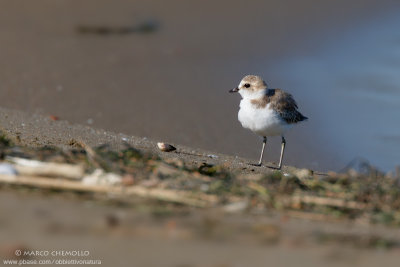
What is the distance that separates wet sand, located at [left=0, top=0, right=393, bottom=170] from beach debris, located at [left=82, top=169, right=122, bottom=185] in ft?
12.2

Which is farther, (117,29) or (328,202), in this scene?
(117,29)

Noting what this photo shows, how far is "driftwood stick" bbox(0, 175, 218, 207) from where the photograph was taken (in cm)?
368

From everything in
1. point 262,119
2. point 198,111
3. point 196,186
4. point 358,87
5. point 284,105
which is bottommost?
point 196,186

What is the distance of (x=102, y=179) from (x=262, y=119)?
10.5 ft

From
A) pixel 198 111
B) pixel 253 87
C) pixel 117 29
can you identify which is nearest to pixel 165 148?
pixel 253 87

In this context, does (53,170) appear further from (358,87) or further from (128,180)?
(358,87)

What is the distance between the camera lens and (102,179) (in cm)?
384

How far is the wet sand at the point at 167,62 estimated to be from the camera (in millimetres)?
8109

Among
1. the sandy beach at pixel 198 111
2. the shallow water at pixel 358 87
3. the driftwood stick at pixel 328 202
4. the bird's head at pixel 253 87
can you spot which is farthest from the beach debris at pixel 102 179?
the shallow water at pixel 358 87

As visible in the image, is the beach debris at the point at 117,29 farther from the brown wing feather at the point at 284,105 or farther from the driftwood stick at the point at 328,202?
the driftwood stick at the point at 328,202

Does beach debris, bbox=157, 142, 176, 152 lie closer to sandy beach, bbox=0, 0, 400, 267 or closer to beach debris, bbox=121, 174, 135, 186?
sandy beach, bbox=0, 0, 400, 267

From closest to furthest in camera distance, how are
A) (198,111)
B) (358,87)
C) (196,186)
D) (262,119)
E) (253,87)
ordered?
1. (196,186)
2. (262,119)
3. (253,87)
4. (198,111)
5. (358,87)

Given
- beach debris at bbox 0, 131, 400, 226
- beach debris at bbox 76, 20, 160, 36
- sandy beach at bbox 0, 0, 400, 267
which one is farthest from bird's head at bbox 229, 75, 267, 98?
beach debris at bbox 76, 20, 160, 36

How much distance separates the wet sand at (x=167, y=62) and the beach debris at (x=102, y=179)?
146 inches
